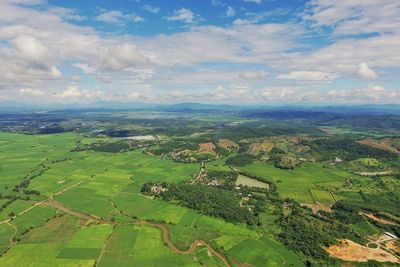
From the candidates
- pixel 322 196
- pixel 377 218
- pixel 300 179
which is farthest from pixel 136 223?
pixel 300 179

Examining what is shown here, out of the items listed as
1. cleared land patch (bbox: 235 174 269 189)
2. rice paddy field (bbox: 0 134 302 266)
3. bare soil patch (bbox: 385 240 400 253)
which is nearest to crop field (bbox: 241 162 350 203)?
cleared land patch (bbox: 235 174 269 189)

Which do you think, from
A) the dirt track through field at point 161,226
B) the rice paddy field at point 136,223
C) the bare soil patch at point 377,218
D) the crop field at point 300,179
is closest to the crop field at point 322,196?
the rice paddy field at point 136,223

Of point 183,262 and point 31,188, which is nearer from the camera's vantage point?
Result: point 183,262

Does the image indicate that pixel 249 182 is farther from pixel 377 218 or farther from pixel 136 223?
pixel 136 223

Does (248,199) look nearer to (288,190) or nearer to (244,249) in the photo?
(288,190)

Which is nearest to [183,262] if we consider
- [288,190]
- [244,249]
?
[244,249]

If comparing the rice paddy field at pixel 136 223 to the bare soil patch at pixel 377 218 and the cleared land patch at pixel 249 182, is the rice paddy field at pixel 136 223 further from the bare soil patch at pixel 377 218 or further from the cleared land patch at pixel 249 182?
the bare soil patch at pixel 377 218
